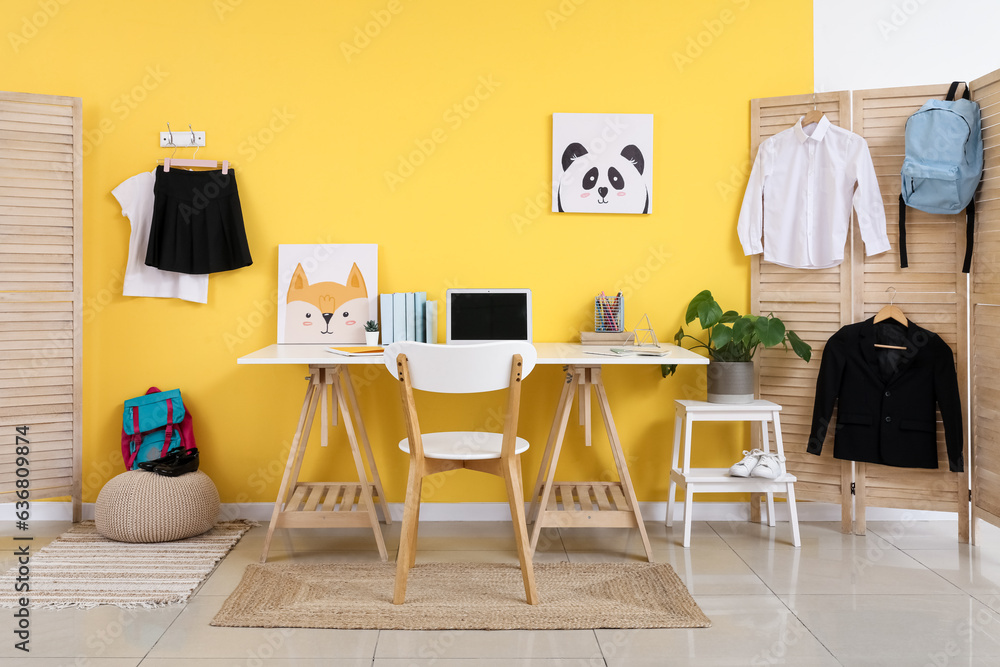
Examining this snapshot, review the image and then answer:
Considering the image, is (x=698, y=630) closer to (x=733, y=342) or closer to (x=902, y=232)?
(x=733, y=342)

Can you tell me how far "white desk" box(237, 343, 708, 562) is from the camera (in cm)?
264

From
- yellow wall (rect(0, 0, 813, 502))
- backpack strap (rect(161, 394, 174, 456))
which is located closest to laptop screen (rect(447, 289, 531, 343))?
yellow wall (rect(0, 0, 813, 502))

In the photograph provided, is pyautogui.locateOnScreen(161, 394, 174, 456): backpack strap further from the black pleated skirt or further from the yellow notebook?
the yellow notebook

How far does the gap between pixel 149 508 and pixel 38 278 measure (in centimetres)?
110

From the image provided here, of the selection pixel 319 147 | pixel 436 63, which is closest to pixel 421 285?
pixel 319 147

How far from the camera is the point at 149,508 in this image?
281 centimetres

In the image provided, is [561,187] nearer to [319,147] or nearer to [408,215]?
[408,215]

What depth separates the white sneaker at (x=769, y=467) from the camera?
9.28 feet

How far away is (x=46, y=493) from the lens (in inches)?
121

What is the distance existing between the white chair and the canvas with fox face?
2.90 feet

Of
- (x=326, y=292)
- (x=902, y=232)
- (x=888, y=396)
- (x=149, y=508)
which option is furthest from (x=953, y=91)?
(x=149, y=508)

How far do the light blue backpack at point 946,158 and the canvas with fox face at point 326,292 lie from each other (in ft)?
7.24

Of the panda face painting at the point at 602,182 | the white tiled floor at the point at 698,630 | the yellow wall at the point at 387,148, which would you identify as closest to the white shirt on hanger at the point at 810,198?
the yellow wall at the point at 387,148

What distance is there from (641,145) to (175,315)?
2.16 meters
